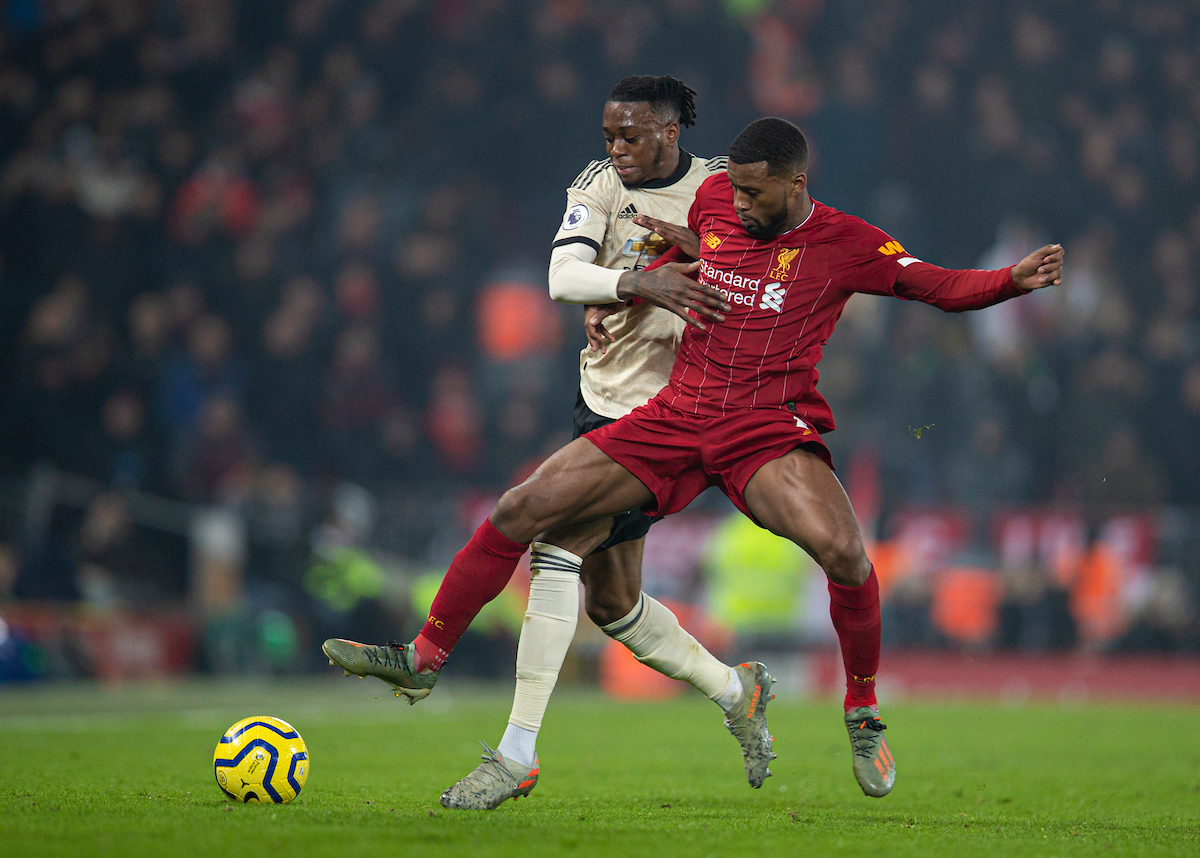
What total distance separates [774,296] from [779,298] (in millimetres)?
18

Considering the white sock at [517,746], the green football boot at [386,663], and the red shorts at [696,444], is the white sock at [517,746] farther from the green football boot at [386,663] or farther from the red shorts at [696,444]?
the red shorts at [696,444]

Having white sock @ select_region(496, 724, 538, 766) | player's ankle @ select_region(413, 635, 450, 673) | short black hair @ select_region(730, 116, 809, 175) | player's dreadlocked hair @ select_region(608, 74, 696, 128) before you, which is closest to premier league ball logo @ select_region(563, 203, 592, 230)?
player's dreadlocked hair @ select_region(608, 74, 696, 128)

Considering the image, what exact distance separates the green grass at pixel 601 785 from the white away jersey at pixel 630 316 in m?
1.46

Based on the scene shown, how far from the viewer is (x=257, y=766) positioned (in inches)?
171

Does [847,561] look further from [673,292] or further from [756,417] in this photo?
[673,292]

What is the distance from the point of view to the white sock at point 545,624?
454cm

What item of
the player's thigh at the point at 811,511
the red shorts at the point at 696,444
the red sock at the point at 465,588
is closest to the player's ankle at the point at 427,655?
the red sock at the point at 465,588

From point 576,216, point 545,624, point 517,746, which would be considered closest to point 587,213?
point 576,216

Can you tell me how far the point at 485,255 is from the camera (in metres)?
14.8

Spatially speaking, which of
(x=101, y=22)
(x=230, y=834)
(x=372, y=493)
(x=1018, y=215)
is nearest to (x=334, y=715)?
(x=372, y=493)

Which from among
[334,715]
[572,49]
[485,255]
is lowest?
[334,715]

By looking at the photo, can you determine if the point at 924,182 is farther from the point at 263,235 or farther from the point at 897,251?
the point at 897,251

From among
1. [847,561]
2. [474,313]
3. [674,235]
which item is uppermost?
[674,235]

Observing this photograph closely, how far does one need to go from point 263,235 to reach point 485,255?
2.36m
